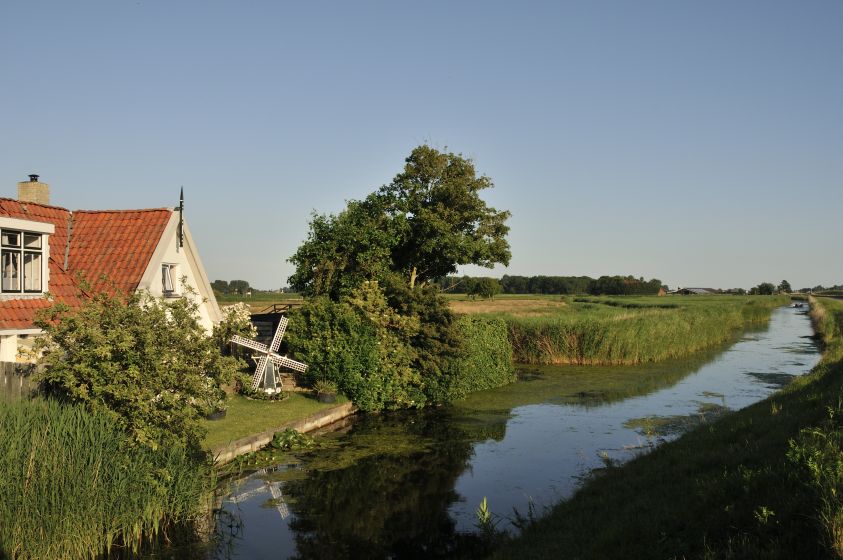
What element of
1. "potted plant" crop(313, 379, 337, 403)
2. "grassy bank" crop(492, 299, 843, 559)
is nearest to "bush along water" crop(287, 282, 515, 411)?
Answer: "potted plant" crop(313, 379, 337, 403)

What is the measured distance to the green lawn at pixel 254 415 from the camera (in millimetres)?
18781

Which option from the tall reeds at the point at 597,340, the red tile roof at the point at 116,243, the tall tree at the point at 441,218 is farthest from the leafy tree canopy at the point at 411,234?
the red tile roof at the point at 116,243

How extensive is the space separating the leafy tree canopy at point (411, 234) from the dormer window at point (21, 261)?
13102 mm

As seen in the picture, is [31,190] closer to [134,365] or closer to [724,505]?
[134,365]

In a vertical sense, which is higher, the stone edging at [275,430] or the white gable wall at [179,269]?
the white gable wall at [179,269]

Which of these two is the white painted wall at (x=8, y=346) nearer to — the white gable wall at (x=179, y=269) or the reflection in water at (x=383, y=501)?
the white gable wall at (x=179, y=269)

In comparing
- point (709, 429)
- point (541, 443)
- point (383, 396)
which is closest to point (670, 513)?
point (709, 429)

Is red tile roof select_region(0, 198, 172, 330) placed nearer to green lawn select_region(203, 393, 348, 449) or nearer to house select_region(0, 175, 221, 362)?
house select_region(0, 175, 221, 362)

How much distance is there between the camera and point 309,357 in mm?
26047

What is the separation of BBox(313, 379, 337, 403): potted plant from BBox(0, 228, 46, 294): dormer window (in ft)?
33.1

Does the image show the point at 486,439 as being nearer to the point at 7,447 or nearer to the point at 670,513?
the point at 670,513

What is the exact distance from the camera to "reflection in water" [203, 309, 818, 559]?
13.2 metres

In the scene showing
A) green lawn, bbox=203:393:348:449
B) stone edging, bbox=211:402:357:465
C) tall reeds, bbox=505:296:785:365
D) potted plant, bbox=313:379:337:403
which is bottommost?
stone edging, bbox=211:402:357:465

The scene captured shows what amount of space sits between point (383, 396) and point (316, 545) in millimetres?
13233
